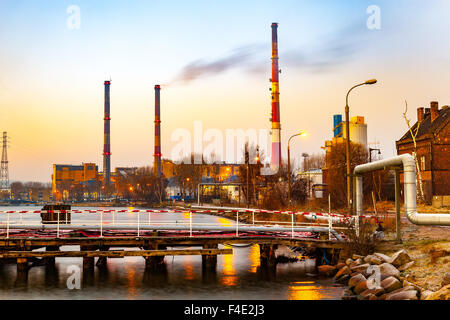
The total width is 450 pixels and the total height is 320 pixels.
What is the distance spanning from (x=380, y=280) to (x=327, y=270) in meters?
5.76

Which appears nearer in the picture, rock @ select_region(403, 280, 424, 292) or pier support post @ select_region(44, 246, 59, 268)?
rock @ select_region(403, 280, 424, 292)

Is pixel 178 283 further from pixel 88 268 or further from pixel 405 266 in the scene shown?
pixel 405 266

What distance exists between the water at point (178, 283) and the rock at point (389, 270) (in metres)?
2.11

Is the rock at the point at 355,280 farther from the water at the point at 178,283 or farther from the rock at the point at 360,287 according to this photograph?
the water at the point at 178,283

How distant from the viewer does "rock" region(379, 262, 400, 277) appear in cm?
1908

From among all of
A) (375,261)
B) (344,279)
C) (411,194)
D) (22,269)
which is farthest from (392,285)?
(22,269)

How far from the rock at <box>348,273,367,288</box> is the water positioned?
56 cm

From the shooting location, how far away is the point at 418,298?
16109 mm

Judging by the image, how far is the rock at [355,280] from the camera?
19.8m

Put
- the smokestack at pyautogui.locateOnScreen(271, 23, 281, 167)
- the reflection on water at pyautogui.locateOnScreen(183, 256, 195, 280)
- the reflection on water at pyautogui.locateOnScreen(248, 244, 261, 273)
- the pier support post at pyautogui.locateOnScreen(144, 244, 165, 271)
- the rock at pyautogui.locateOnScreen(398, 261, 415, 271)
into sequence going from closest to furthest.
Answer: the rock at pyautogui.locateOnScreen(398, 261, 415, 271) < the reflection on water at pyautogui.locateOnScreen(183, 256, 195, 280) < the pier support post at pyautogui.locateOnScreen(144, 244, 165, 271) < the reflection on water at pyautogui.locateOnScreen(248, 244, 261, 273) < the smokestack at pyautogui.locateOnScreen(271, 23, 281, 167)

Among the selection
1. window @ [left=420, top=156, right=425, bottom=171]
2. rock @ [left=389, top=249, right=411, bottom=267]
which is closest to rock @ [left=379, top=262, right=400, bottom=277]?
rock @ [left=389, top=249, right=411, bottom=267]

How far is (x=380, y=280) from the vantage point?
1878cm

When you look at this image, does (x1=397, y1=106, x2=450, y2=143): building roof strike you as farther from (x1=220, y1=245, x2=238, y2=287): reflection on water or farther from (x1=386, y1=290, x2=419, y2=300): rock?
(x1=386, y1=290, x2=419, y2=300): rock
